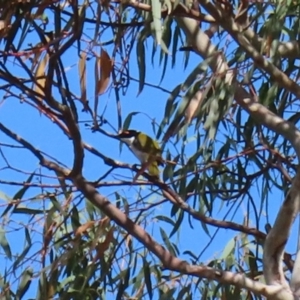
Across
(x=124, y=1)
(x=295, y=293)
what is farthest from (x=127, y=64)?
Answer: (x=295, y=293)

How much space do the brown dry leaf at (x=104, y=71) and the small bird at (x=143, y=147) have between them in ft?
0.83

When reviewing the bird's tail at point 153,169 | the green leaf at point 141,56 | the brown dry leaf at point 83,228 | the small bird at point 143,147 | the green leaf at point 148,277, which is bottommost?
the green leaf at point 148,277

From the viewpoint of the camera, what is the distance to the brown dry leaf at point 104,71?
202cm

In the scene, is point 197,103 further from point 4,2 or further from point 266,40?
point 4,2

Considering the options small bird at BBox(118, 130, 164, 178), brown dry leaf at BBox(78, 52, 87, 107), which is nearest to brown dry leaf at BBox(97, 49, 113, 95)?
brown dry leaf at BBox(78, 52, 87, 107)

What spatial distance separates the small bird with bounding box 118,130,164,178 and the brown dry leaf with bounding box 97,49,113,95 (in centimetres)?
25

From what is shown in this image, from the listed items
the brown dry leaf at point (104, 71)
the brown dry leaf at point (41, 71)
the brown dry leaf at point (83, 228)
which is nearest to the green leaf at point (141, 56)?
the brown dry leaf at point (104, 71)

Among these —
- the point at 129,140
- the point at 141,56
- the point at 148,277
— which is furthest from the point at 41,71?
the point at 148,277

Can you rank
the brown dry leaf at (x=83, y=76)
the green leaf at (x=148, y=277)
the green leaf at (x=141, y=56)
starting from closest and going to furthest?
the brown dry leaf at (x=83, y=76) < the green leaf at (x=141, y=56) < the green leaf at (x=148, y=277)

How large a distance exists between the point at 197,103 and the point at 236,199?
0.49 m

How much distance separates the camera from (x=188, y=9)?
6.73 feet

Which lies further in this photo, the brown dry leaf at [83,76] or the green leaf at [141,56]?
the green leaf at [141,56]

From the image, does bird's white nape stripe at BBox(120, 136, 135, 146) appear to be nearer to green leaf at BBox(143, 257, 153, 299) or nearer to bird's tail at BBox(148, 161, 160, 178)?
bird's tail at BBox(148, 161, 160, 178)

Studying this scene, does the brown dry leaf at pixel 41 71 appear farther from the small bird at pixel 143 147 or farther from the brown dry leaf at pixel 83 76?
the small bird at pixel 143 147
